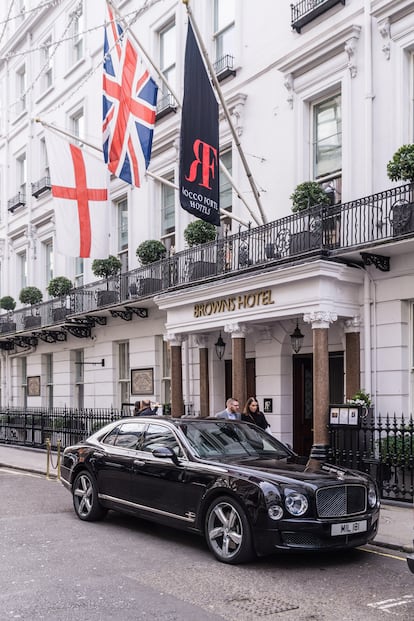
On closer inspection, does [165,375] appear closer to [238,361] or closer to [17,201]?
[238,361]

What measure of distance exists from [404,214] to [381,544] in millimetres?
5691

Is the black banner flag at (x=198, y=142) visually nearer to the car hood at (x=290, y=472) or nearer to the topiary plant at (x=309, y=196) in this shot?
the topiary plant at (x=309, y=196)

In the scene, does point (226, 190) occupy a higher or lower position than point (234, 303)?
higher

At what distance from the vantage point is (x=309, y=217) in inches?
519

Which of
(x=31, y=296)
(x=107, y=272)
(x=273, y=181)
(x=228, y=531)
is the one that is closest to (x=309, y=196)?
(x=273, y=181)

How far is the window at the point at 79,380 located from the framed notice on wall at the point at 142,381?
4246 mm

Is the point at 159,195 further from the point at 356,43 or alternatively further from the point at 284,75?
the point at 356,43

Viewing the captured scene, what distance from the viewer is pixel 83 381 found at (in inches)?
945

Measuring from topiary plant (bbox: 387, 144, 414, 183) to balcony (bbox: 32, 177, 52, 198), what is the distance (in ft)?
55.2

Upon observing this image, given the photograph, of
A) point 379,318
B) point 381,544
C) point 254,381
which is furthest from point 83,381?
point 381,544

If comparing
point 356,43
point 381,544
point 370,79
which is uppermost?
point 356,43

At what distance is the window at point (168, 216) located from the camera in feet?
65.3

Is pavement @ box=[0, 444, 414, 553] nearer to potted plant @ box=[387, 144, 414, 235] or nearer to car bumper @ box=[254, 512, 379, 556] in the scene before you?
car bumper @ box=[254, 512, 379, 556]

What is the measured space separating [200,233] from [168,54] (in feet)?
21.8
